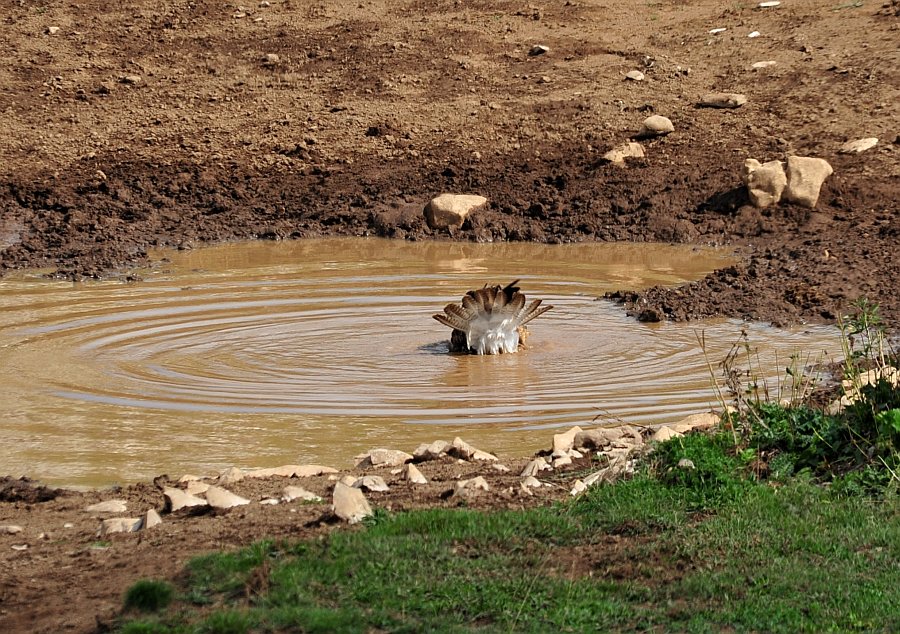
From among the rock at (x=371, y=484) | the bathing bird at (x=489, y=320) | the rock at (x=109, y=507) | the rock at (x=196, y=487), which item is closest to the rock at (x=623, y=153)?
the bathing bird at (x=489, y=320)

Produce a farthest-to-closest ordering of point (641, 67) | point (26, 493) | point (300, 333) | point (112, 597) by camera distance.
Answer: point (641, 67) → point (300, 333) → point (26, 493) → point (112, 597)

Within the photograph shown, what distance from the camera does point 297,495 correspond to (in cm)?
738

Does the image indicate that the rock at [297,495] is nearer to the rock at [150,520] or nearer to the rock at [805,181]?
the rock at [150,520]

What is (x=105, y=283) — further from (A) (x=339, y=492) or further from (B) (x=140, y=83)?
(A) (x=339, y=492)

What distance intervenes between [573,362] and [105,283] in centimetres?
625

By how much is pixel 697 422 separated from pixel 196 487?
3.14 m

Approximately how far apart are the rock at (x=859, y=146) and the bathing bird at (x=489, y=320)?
795cm

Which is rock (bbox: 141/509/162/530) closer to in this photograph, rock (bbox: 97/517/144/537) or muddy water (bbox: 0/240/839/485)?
rock (bbox: 97/517/144/537)

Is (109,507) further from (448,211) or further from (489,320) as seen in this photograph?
(448,211)

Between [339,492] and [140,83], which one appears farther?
[140,83]

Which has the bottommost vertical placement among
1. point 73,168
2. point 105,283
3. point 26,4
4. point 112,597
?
point 112,597

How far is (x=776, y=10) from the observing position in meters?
23.3

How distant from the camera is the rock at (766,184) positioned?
17000 millimetres

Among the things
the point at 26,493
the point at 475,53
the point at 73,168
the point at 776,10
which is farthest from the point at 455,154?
the point at 26,493
